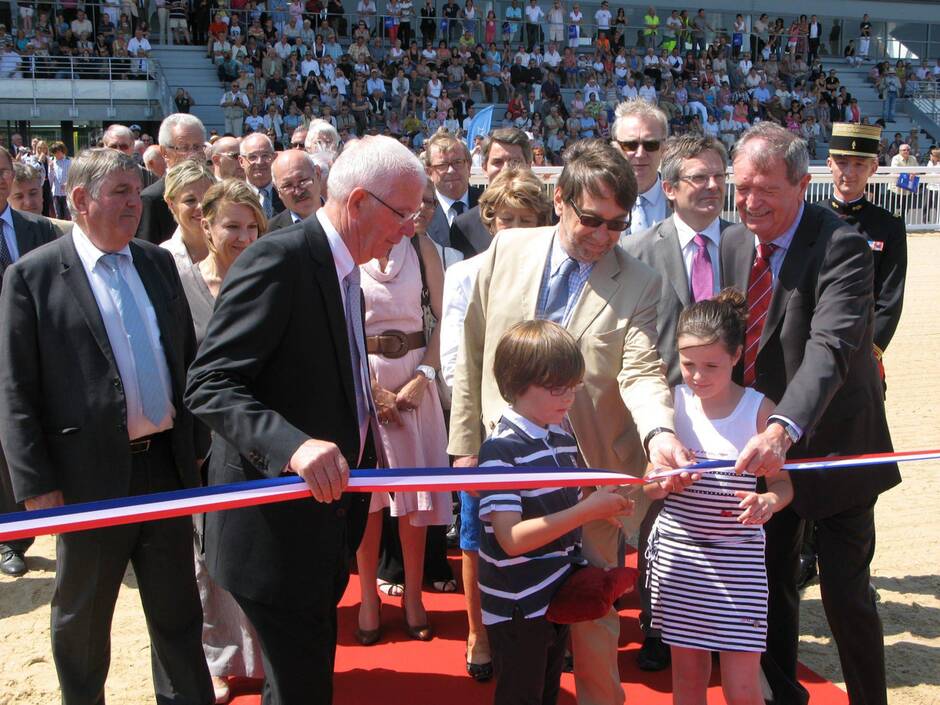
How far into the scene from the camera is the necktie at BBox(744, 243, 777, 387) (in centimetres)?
357

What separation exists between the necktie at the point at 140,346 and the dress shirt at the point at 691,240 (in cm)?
219

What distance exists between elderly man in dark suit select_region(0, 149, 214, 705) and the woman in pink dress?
105 cm

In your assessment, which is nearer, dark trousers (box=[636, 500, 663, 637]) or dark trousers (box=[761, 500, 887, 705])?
dark trousers (box=[761, 500, 887, 705])

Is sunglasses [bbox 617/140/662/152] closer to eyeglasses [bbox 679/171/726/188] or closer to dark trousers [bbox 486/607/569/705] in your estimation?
eyeglasses [bbox 679/171/726/188]

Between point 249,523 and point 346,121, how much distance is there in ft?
73.6

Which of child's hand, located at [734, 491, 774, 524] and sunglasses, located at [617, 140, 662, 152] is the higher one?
sunglasses, located at [617, 140, 662, 152]

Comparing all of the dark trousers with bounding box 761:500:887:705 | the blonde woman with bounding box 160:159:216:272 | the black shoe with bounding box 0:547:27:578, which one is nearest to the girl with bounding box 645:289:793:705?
the dark trousers with bounding box 761:500:887:705

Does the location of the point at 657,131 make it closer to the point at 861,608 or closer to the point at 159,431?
the point at 861,608

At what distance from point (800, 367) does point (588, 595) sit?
1.06 m

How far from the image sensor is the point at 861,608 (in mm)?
3521

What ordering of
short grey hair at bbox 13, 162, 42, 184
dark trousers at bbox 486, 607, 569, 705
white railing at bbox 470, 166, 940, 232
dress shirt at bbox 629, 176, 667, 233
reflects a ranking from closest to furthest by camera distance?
1. dark trousers at bbox 486, 607, 569, 705
2. dress shirt at bbox 629, 176, 667, 233
3. short grey hair at bbox 13, 162, 42, 184
4. white railing at bbox 470, 166, 940, 232

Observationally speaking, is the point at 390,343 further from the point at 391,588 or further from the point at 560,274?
the point at 391,588

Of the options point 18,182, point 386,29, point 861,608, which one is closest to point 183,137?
point 18,182

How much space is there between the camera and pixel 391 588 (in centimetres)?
505
